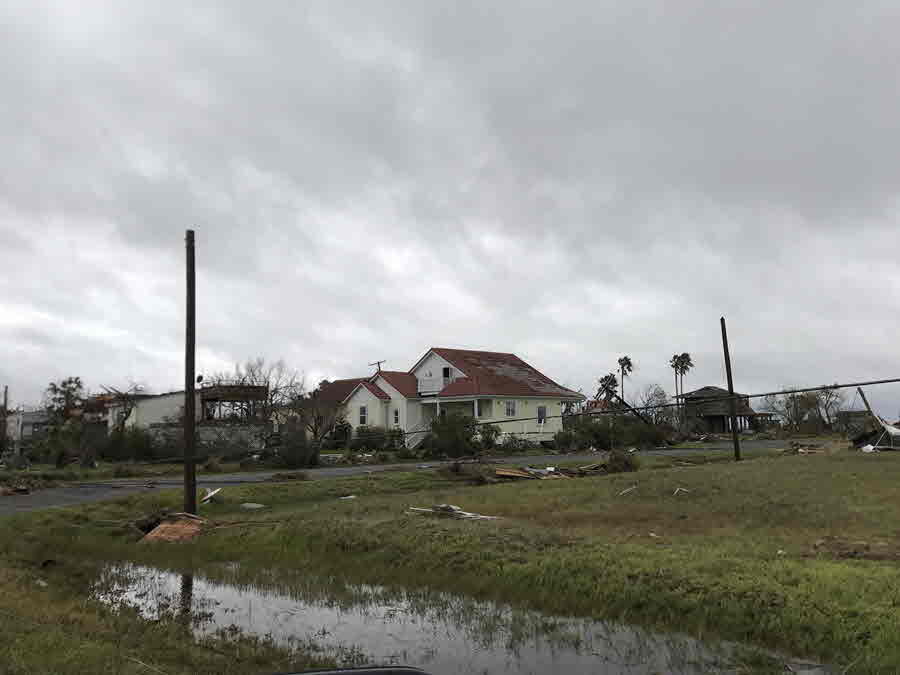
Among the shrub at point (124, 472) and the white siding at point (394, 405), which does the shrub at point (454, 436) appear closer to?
the white siding at point (394, 405)

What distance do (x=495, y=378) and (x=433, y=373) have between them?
15.4 ft

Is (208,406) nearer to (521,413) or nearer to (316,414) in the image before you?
(316,414)

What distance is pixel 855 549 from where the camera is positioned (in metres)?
9.91

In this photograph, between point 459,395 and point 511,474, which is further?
point 459,395

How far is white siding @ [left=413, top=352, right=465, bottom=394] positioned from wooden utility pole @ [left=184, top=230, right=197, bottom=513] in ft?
110

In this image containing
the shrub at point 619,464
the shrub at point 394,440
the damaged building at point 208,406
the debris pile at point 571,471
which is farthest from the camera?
the damaged building at point 208,406

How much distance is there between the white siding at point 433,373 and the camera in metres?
51.3

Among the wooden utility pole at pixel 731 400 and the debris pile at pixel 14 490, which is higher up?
the wooden utility pole at pixel 731 400

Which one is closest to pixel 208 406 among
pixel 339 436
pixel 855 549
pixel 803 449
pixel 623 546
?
pixel 339 436

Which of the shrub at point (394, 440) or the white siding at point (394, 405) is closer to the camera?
the shrub at point (394, 440)

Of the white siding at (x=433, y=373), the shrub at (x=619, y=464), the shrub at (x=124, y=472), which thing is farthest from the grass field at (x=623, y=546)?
the white siding at (x=433, y=373)

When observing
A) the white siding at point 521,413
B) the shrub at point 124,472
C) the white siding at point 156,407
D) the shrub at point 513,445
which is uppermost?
the white siding at point 156,407

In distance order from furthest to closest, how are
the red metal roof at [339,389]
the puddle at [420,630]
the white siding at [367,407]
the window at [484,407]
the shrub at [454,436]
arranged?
the red metal roof at [339,389], the white siding at [367,407], the window at [484,407], the shrub at [454,436], the puddle at [420,630]

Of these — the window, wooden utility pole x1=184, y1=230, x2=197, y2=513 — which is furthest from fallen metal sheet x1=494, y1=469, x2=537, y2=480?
the window
